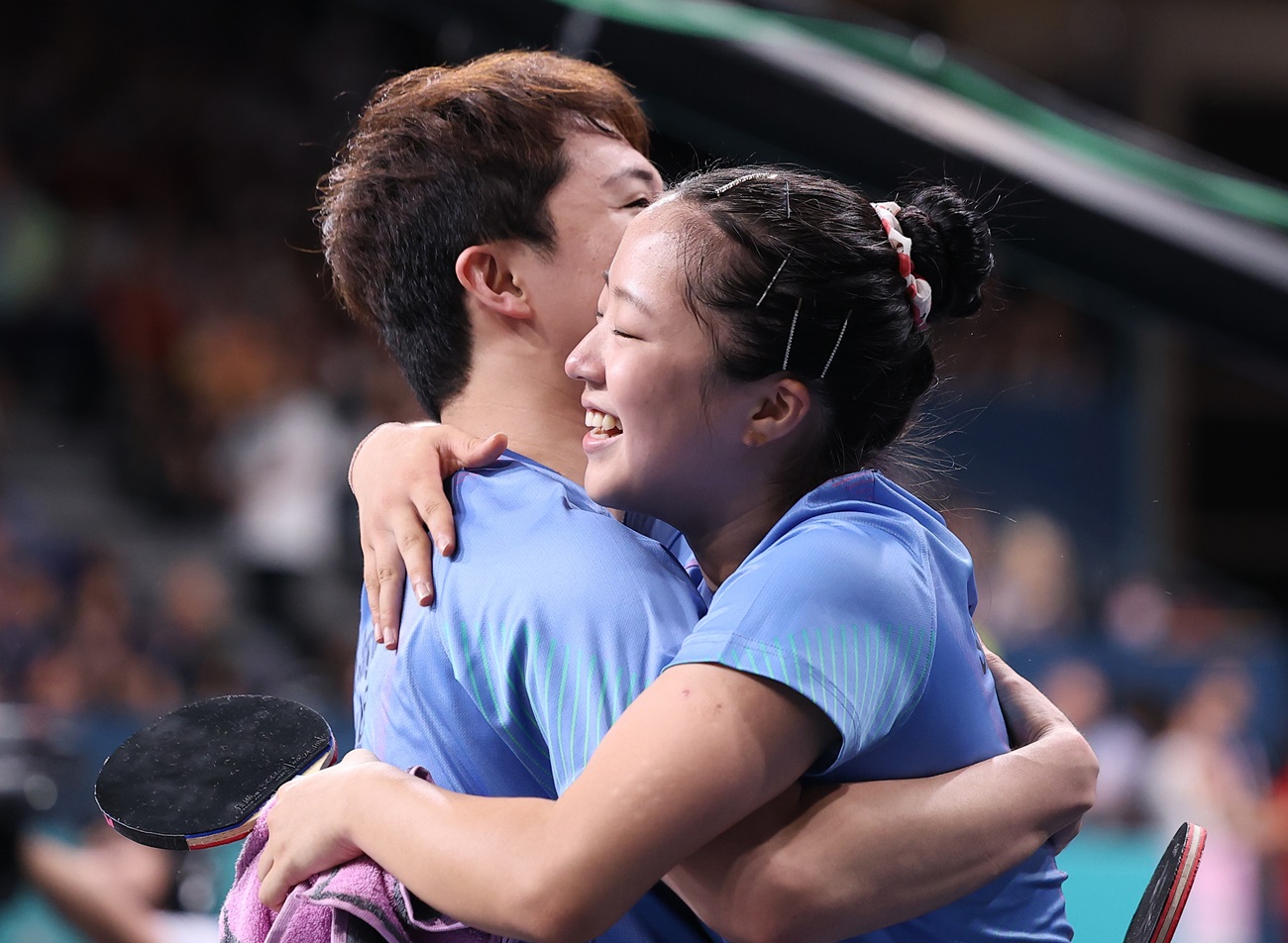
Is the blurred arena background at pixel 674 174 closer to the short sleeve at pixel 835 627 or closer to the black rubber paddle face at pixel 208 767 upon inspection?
the short sleeve at pixel 835 627

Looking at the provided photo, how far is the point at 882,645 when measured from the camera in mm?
990

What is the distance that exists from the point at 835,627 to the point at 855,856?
0.16 m

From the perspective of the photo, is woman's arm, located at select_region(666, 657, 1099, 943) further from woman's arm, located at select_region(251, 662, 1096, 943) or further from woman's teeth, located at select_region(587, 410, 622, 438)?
woman's teeth, located at select_region(587, 410, 622, 438)

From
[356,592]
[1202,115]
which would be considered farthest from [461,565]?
[1202,115]

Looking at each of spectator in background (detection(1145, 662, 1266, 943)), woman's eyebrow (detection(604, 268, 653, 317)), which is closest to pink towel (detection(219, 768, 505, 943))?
woman's eyebrow (detection(604, 268, 653, 317))

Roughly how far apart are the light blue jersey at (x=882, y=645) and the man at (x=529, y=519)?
53 millimetres

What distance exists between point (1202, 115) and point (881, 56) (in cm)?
818

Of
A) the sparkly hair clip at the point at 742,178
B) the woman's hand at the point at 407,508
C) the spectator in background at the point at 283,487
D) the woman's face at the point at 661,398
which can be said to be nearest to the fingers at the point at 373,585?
the woman's hand at the point at 407,508

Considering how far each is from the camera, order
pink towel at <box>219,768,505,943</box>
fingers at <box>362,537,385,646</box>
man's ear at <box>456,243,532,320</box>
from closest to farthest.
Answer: pink towel at <box>219,768,505,943</box> → fingers at <box>362,537,385,646</box> → man's ear at <box>456,243,532,320</box>

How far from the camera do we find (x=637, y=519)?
4.54ft

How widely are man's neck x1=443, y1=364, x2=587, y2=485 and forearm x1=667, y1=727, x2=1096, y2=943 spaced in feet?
1.47

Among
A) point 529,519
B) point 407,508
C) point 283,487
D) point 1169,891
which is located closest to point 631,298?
point 529,519

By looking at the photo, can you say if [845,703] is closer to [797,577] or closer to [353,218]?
[797,577]

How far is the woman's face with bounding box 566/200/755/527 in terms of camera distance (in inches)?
43.6
